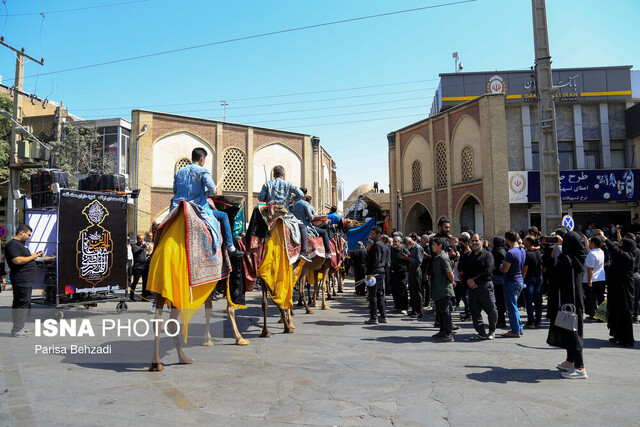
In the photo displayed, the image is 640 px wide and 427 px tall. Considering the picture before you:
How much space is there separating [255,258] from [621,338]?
5836 mm

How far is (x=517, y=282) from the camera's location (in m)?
7.68

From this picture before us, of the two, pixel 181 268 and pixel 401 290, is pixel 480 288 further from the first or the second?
pixel 181 268

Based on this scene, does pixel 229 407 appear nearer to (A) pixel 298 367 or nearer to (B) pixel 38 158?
(A) pixel 298 367

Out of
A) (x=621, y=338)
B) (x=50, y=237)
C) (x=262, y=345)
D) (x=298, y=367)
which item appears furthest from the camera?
(x=50, y=237)

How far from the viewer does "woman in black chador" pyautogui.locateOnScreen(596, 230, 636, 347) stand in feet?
22.4

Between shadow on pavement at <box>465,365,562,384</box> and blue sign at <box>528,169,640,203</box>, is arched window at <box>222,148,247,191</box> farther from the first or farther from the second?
shadow on pavement at <box>465,365,562,384</box>

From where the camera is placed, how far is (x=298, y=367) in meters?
5.19

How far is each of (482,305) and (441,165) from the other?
75.7 feet

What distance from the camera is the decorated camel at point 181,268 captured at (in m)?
5.12

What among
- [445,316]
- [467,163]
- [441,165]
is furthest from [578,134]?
[445,316]

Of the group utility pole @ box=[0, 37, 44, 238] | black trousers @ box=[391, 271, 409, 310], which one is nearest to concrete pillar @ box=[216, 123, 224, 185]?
utility pole @ box=[0, 37, 44, 238]

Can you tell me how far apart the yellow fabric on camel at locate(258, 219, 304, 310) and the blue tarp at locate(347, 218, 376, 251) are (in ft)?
29.6

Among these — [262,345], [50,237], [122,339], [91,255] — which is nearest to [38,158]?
[50,237]

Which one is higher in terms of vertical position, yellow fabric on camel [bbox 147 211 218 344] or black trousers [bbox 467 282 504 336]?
yellow fabric on camel [bbox 147 211 218 344]
